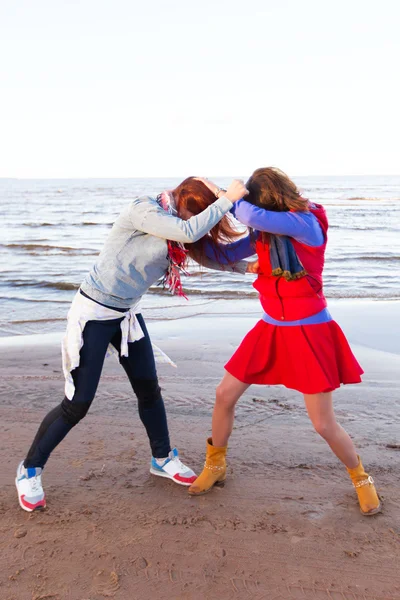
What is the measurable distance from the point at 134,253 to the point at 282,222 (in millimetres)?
798

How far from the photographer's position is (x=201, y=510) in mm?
3408

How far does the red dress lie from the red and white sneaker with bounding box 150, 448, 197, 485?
0.80 metres

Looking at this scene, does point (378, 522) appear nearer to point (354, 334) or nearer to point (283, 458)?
point (283, 458)

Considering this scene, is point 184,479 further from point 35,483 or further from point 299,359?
point 299,359

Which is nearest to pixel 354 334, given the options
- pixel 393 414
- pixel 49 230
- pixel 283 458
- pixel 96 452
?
pixel 393 414

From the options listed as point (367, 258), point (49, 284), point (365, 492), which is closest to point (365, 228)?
point (367, 258)

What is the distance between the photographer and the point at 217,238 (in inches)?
129

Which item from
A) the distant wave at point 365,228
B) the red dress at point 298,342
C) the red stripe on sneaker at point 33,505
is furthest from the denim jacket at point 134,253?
the distant wave at point 365,228

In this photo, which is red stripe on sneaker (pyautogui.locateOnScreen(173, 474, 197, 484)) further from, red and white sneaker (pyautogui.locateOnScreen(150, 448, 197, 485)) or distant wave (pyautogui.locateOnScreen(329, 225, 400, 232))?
distant wave (pyautogui.locateOnScreen(329, 225, 400, 232))

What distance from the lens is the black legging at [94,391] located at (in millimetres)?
3307

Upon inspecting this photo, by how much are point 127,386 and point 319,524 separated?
2672 millimetres

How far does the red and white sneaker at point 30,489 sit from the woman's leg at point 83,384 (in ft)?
0.44

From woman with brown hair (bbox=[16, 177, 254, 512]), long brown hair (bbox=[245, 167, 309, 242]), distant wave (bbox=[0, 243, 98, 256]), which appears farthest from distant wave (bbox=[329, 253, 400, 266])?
long brown hair (bbox=[245, 167, 309, 242])

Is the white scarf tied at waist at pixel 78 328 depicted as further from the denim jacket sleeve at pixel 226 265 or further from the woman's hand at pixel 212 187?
the woman's hand at pixel 212 187
